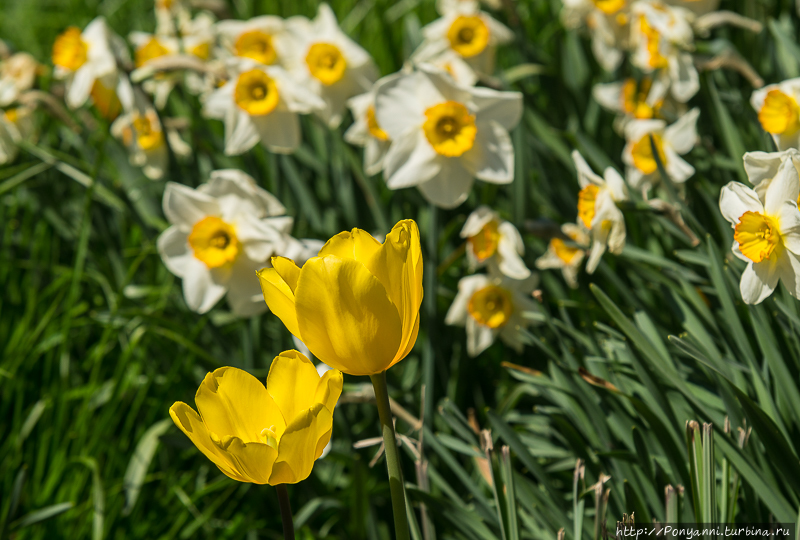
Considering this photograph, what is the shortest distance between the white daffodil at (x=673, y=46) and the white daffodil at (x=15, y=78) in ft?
6.52

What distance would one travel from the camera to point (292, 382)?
29.7 inches

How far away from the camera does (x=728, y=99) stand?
1723mm

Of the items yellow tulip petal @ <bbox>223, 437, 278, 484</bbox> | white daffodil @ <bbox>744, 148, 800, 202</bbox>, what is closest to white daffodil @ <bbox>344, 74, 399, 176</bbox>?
white daffodil @ <bbox>744, 148, 800, 202</bbox>

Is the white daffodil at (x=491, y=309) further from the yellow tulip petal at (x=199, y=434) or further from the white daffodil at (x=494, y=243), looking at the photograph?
the yellow tulip petal at (x=199, y=434)

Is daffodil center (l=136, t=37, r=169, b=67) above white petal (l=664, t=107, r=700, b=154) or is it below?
below

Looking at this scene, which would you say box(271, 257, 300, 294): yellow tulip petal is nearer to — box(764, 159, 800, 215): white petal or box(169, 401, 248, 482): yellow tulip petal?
box(169, 401, 248, 482): yellow tulip petal

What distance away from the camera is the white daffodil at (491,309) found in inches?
63.1

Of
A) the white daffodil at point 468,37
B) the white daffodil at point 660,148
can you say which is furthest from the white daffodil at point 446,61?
the white daffodil at point 660,148

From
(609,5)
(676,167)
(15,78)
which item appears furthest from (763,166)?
(15,78)

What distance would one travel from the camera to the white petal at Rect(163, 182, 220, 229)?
1.49 metres

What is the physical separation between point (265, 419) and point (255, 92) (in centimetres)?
117

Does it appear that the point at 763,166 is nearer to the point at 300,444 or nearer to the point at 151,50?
the point at 300,444

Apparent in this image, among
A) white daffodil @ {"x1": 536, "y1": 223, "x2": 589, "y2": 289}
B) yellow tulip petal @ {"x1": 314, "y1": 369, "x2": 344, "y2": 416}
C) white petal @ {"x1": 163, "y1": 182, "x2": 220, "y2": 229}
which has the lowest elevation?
white daffodil @ {"x1": 536, "y1": 223, "x2": 589, "y2": 289}

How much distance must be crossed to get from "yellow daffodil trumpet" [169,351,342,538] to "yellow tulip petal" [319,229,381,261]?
0.14m
